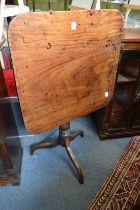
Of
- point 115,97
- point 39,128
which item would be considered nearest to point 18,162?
point 39,128

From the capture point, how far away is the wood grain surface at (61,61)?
0.79 meters

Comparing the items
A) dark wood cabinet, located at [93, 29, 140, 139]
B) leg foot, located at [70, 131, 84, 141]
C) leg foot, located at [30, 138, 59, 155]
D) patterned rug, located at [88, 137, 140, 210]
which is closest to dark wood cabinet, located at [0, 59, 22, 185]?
leg foot, located at [30, 138, 59, 155]

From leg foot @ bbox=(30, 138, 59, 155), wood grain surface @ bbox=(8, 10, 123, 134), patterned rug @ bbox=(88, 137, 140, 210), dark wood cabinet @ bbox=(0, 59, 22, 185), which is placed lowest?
patterned rug @ bbox=(88, 137, 140, 210)

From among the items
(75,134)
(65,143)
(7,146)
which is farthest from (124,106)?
(7,146)

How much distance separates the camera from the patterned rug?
49.3 inches

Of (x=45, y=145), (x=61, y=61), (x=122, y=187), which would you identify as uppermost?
(x=61, y=61)

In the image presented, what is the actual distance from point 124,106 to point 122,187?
66cm

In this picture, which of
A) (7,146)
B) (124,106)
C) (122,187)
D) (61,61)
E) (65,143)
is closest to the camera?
(61,61)

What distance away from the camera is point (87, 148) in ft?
5.49

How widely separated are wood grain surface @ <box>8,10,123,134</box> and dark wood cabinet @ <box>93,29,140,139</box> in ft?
1.20

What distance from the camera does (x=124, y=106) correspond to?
1.62 meters

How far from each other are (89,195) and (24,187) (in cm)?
48

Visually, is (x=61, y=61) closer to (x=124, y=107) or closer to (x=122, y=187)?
(x=124, y=107)

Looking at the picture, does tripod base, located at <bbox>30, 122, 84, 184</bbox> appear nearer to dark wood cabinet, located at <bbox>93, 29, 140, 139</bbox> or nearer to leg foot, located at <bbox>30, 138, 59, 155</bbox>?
leg foot, located at <bbox>30, 138, 59, 155</bbox>
